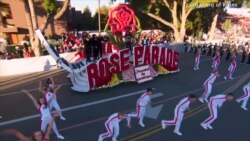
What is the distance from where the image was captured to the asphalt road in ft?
35.5

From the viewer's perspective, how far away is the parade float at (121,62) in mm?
16031

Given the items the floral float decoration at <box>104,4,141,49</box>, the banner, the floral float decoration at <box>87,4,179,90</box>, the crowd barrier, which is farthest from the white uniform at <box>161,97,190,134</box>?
the crowd barrier

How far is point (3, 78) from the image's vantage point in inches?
757

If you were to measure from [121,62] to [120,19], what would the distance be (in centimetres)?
325

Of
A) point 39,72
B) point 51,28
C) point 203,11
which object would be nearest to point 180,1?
point 203,11

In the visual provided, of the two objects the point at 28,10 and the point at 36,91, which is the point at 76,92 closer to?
the point at 36,91

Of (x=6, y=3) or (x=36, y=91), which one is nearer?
(x=36, y=91)

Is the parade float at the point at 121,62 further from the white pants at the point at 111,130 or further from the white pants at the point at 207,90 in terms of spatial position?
the white pants at the point at 111,130

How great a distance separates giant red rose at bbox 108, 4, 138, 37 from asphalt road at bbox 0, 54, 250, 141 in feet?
12.8

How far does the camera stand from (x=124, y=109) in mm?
13383

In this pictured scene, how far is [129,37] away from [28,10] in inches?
432

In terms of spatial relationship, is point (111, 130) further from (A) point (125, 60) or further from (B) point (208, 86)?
(A) point (125, 60)

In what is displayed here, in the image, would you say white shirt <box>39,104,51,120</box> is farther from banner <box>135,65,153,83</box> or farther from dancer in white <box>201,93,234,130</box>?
banner <box>135,65,153,83</box>

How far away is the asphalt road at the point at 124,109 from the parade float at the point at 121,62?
21.6 inches
